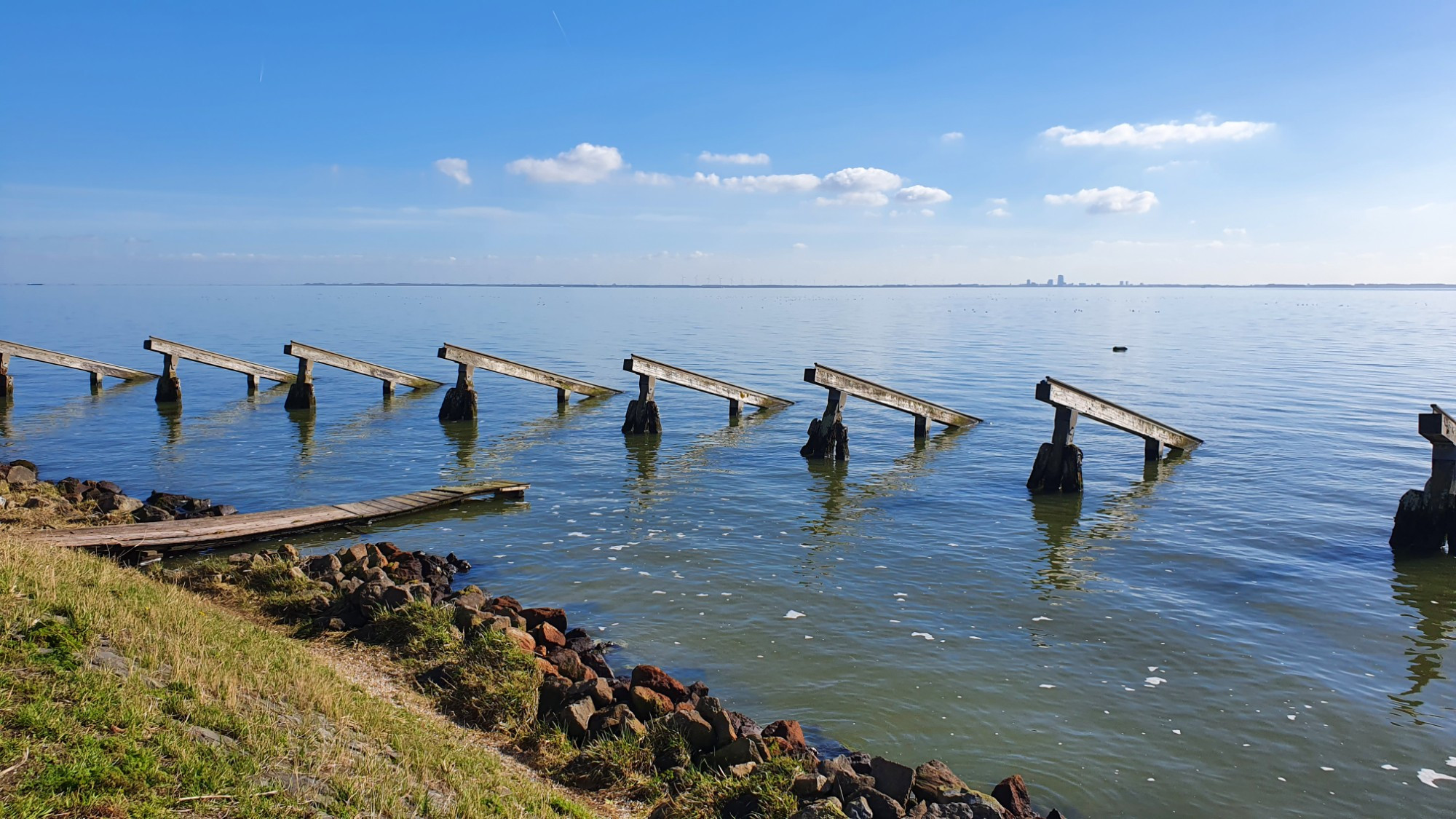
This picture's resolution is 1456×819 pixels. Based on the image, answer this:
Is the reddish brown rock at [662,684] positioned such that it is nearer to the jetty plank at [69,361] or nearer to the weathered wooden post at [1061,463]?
the weathered wooden post at [1061,463]

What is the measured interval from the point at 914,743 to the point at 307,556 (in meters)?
9.20

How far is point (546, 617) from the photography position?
10.3 metres

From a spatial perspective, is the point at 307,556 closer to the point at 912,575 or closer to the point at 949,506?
the point at 912,575

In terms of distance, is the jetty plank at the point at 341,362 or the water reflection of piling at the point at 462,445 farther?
the jetty plank at the point at 341,362

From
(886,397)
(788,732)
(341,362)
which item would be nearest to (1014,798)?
(788,732)

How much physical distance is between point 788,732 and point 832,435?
14.1 m

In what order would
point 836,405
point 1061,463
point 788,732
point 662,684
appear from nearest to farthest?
point 788,732 → point 662,684 → point 1061,463 → point 836,405

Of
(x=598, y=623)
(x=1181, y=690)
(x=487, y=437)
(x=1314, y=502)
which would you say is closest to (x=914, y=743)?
(x=1181, y=690)

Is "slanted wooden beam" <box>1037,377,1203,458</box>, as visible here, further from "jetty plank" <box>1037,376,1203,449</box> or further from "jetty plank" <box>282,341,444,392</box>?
"jetty plank" <box>282,341,444,392</box>

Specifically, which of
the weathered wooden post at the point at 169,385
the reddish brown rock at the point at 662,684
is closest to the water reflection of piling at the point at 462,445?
the weathered wooden post at the point at 169,385

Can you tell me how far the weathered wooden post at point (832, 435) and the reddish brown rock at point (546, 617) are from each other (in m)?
11.9

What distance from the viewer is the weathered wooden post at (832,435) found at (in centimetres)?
2134

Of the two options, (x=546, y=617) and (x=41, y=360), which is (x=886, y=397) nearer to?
(x=546, y=617)

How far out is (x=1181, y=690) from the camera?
924cm
